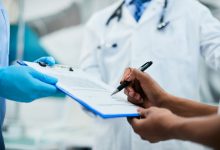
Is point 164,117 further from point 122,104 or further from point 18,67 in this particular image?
point 18,67

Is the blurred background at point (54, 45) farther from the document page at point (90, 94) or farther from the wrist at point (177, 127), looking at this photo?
the wrist at point (177, 127)

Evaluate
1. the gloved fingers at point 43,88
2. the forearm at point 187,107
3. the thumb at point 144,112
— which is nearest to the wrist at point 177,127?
the thumb at point 144,112

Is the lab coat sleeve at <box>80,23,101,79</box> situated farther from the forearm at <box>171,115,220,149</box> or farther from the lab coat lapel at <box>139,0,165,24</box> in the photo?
the forearm at <box>171,115,220,149</box>

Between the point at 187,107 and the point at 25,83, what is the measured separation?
0.46 m

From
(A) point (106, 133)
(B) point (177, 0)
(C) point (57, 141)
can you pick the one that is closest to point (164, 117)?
(A) point (106, 133)

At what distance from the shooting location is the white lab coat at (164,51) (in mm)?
1179

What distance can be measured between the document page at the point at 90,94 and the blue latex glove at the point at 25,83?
3 cm

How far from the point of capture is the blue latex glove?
0.83 meters

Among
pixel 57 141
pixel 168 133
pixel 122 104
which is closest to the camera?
pixel 168 133

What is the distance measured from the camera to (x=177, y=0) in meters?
1.28

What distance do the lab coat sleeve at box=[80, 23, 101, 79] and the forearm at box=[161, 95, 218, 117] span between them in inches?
19.5

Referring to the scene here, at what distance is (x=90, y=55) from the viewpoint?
4.50 feet

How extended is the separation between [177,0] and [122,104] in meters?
0.67

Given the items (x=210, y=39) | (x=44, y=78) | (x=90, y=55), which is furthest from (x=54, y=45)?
(x=44, y=78)
